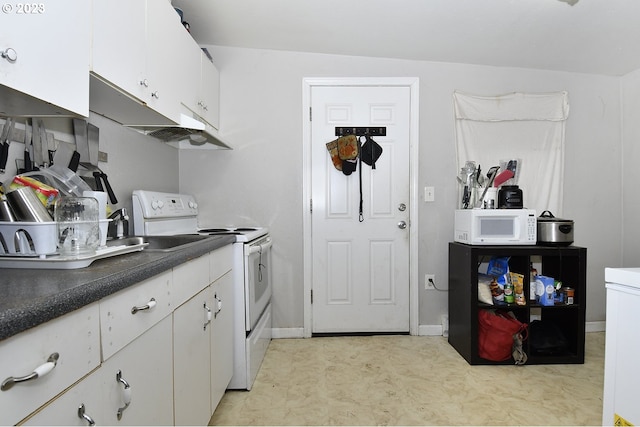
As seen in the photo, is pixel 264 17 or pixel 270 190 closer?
pixel 264 17

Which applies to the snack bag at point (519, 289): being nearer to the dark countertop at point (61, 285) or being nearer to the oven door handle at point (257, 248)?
the oven door handle at point (257, 248)

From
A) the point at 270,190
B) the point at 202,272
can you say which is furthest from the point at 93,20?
the point at 270,190

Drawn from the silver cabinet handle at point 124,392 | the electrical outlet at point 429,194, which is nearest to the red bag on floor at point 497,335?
the electrical outlet at point 429,194

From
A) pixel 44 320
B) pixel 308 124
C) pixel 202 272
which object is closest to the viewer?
pixel 44 320

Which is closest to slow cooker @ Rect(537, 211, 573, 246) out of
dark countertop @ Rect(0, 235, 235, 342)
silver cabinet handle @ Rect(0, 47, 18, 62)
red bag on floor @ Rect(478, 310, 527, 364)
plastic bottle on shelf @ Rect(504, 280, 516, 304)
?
plastic bottle on shelf @ Rect(504, 280, 516, 304)

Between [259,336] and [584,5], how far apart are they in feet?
9.22

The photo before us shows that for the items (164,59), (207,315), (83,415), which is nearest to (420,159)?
(164,59)

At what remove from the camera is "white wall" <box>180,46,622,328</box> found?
293 centimetres

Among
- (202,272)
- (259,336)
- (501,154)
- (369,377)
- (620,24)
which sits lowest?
(369,377)

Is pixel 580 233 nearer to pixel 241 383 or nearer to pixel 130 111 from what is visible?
pixel 241 383

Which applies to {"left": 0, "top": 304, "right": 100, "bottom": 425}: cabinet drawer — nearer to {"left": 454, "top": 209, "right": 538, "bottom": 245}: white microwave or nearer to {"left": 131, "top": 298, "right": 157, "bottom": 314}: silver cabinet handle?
{"left": 131, "top": 298, "right": 157, "bottom": 314}: silver cabinet handle

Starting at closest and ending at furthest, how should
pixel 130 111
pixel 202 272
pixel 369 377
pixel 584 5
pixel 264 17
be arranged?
pixel 202 272 → pixel 130 111 → pixel 584 5 → pixel 369 377 → pixel 264 17

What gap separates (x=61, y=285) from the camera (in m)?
0.77

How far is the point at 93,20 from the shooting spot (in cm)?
121
